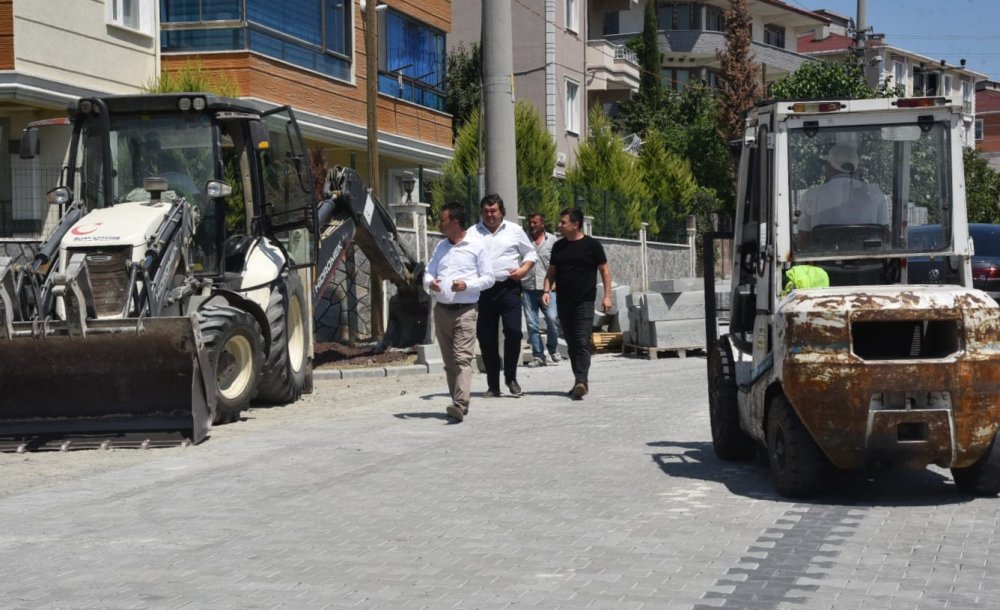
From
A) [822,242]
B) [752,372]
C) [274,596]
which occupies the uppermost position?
[822,242]

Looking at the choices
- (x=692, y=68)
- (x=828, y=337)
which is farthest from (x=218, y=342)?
(x=692, y=68)

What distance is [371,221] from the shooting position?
63.3ft

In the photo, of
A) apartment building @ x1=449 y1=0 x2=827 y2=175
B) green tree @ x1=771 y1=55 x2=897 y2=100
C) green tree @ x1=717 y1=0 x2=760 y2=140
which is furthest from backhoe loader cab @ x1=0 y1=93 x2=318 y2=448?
green tree @ x1=717 y1=0 x2=760 y2=140

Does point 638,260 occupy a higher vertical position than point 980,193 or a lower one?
lower

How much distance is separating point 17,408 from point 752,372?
6.07m

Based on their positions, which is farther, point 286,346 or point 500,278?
point 286,346

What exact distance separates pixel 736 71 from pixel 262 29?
3841 centimetres

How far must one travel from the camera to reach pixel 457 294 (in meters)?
13.2

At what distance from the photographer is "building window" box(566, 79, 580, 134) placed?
158ft

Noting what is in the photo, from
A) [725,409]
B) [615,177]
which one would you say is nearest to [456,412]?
[725,409]

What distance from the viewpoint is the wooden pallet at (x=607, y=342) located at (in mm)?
23156

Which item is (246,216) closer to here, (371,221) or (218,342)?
(218,342)

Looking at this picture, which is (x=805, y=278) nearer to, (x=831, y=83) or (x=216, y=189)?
(x=216, y=189)

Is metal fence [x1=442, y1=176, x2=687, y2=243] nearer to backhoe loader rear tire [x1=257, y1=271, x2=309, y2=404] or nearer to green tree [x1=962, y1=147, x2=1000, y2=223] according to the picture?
backhoe loader rear tire [x1=257, y1=271, x2=309, y2=404]
